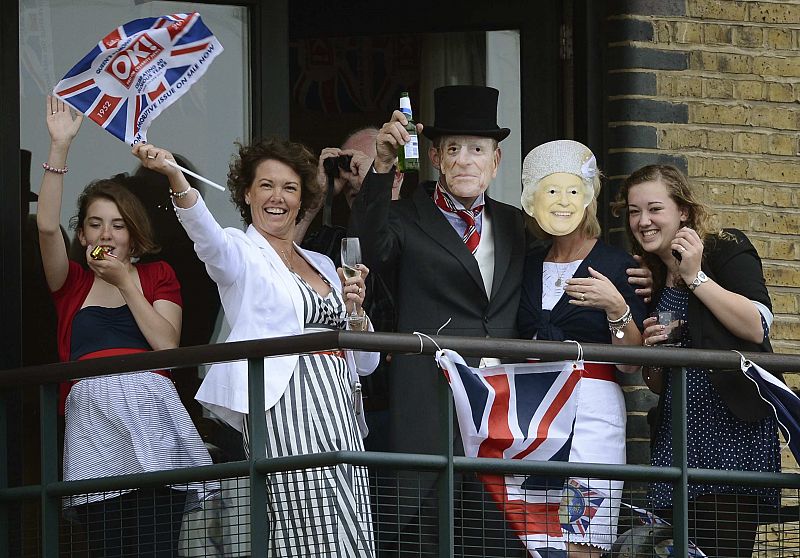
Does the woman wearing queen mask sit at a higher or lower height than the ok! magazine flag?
lower

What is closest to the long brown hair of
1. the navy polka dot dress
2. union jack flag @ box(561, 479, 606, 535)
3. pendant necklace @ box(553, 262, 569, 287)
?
the navy polka dot dress

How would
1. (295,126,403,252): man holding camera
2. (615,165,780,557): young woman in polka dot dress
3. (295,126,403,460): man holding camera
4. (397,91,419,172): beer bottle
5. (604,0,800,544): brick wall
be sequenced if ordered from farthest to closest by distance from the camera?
(604,0,800,544): brick wall, (295,126,403,252): man holding camera, (295,126,403,460): man holding camera, (397,91,419,172): beer bottle, (615,165,780,557): young woman in polka dot dress

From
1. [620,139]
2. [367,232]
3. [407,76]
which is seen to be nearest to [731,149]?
[620,139]

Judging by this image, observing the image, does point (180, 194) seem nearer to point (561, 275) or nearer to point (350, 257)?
point (350, 257)

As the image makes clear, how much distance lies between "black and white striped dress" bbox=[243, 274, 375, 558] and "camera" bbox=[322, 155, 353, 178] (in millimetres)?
1209

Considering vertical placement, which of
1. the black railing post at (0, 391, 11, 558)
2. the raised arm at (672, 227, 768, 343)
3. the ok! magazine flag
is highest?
the ok! magazine flag

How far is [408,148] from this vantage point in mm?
6191

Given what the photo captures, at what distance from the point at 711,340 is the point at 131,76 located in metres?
2.27

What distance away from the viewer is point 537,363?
5.70 meters

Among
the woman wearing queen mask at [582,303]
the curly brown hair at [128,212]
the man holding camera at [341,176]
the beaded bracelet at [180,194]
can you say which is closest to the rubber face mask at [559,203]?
the woman wearing queen mask at [582,303]

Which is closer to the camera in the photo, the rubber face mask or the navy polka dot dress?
the navy polka dot dress

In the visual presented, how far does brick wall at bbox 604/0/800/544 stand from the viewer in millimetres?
7523

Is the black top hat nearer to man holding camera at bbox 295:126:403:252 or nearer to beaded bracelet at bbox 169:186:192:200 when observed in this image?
man holding camera at bbox 295:126:403:252

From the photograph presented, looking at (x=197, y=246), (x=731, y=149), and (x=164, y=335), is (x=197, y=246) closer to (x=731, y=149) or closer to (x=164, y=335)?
(x=164, y=335)
